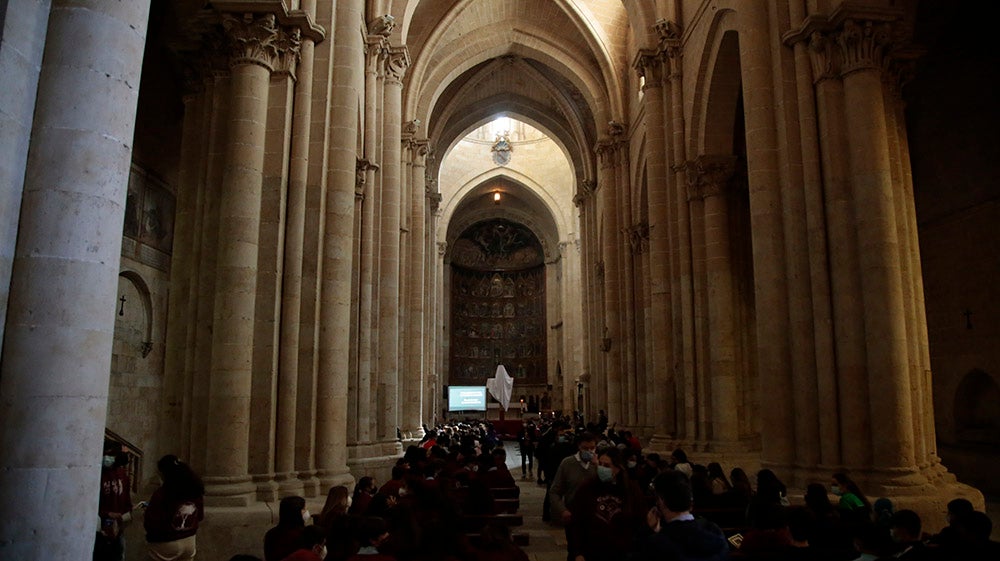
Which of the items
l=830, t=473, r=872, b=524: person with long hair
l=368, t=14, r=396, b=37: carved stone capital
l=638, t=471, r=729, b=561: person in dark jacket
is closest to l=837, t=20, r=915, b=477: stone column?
l=830, t=473, r=872, b=524: person with long hair

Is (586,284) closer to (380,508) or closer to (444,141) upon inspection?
(444,141)

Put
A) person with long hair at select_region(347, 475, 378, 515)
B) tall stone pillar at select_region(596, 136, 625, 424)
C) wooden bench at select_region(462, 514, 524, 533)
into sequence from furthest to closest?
1. tall stone pillar at select_region(596, 136, 625, 424)
2. wooden bench at select_region(462, 514, 524, 533)
3. person with long hair at select_region(347, 475, 378, 515)

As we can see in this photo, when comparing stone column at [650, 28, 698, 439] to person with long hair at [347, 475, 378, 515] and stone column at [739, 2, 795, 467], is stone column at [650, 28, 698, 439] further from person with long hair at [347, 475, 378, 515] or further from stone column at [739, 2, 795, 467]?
person with long hair at [347, 475, 378, 515]

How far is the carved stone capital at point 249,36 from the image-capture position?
945 centimetres

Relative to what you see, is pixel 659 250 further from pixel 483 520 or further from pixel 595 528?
pixel 595 528

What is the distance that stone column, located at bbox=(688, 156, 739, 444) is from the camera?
15352mm

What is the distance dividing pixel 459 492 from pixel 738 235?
11011mm

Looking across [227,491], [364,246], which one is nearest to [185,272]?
[227,491]

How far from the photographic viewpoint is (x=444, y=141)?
119ft

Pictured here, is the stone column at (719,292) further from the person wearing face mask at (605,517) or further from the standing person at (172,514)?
the standing person at (172,514)

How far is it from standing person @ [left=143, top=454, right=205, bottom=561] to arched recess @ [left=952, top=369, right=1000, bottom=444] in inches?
596

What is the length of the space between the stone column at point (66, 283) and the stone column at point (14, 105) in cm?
4

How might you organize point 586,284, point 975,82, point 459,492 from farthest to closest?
point 586,284
point 975,82
point 459,492

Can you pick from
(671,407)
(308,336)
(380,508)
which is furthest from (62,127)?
(671,407)
